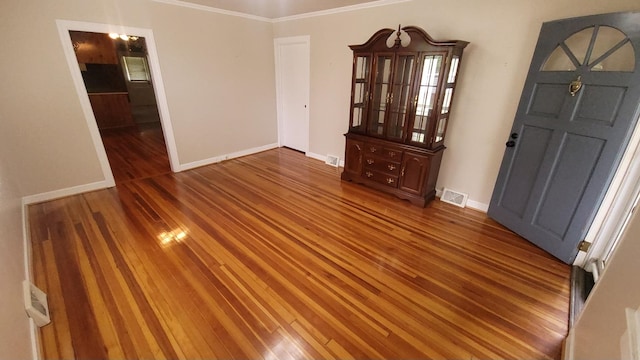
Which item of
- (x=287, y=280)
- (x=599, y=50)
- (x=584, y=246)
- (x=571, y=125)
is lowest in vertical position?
(x=287, y=280)

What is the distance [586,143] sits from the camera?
78.4 inches

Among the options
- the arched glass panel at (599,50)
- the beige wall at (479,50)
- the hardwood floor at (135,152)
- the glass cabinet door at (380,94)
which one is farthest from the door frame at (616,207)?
the hardwood floor at (135,152)

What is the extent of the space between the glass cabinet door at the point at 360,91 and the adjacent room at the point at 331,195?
3 centimetres

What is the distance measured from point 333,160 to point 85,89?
11.2ft

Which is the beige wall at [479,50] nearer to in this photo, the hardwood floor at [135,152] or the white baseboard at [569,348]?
the white baseboard at [569,348]

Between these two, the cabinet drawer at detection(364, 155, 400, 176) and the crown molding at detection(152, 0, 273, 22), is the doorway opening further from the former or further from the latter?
the cabinet drawer at detection(364, 155, 400, 176)

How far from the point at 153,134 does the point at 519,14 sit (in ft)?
22.6

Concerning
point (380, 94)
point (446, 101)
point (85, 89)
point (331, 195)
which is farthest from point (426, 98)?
point (85, 89)

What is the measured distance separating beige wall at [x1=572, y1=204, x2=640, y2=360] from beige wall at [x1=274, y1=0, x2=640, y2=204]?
1744 mm

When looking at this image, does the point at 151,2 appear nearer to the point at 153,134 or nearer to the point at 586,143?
the point at 153,134

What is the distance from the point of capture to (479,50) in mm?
2643

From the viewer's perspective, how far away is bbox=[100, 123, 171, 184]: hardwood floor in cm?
392

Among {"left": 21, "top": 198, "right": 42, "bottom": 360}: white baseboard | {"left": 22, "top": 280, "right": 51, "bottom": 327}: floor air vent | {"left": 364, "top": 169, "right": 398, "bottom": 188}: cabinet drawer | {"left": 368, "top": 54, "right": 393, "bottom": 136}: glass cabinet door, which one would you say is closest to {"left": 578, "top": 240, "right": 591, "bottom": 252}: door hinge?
{"left": 364, "top": 169, "right": 398, "bottom": 188}: cabinet drawer

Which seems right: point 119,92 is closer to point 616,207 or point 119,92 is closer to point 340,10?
point 340,10
